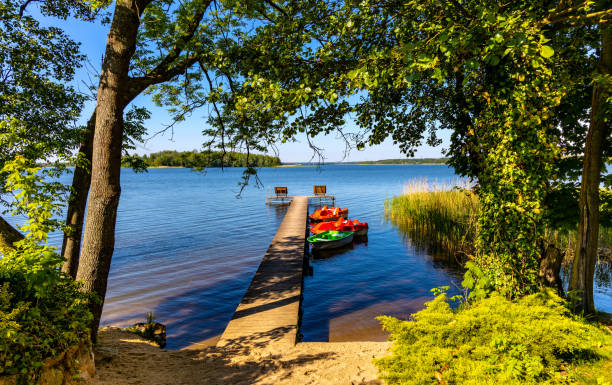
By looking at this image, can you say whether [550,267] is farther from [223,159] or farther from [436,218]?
[436,218]

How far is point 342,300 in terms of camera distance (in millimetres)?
8742

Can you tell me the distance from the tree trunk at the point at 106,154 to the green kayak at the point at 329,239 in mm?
9868

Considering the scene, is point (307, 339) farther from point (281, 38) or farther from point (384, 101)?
point (281, 38)

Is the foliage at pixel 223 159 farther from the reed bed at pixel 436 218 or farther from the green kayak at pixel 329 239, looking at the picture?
the reed bed at pixel 436 218

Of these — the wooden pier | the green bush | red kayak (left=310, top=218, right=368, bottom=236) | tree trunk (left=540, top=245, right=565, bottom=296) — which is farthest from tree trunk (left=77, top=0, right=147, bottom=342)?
the wooden pier

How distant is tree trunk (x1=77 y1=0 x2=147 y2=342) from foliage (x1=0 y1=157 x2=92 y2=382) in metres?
0.79

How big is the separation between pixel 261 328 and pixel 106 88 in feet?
17.0

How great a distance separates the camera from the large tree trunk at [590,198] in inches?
174

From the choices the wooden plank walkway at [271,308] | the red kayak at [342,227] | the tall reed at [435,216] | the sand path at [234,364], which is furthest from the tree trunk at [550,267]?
the red kayak at [342,227]

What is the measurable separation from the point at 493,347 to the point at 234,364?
386cm

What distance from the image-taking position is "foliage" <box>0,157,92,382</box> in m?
2.53

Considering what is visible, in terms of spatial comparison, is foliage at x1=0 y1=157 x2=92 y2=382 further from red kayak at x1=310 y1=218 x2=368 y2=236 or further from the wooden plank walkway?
red kayak at x1=310 y1=218 x2=368 y2=236

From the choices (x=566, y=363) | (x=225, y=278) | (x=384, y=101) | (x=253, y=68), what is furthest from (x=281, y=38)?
(x=225, y=278)

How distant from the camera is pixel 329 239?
13609 mm
